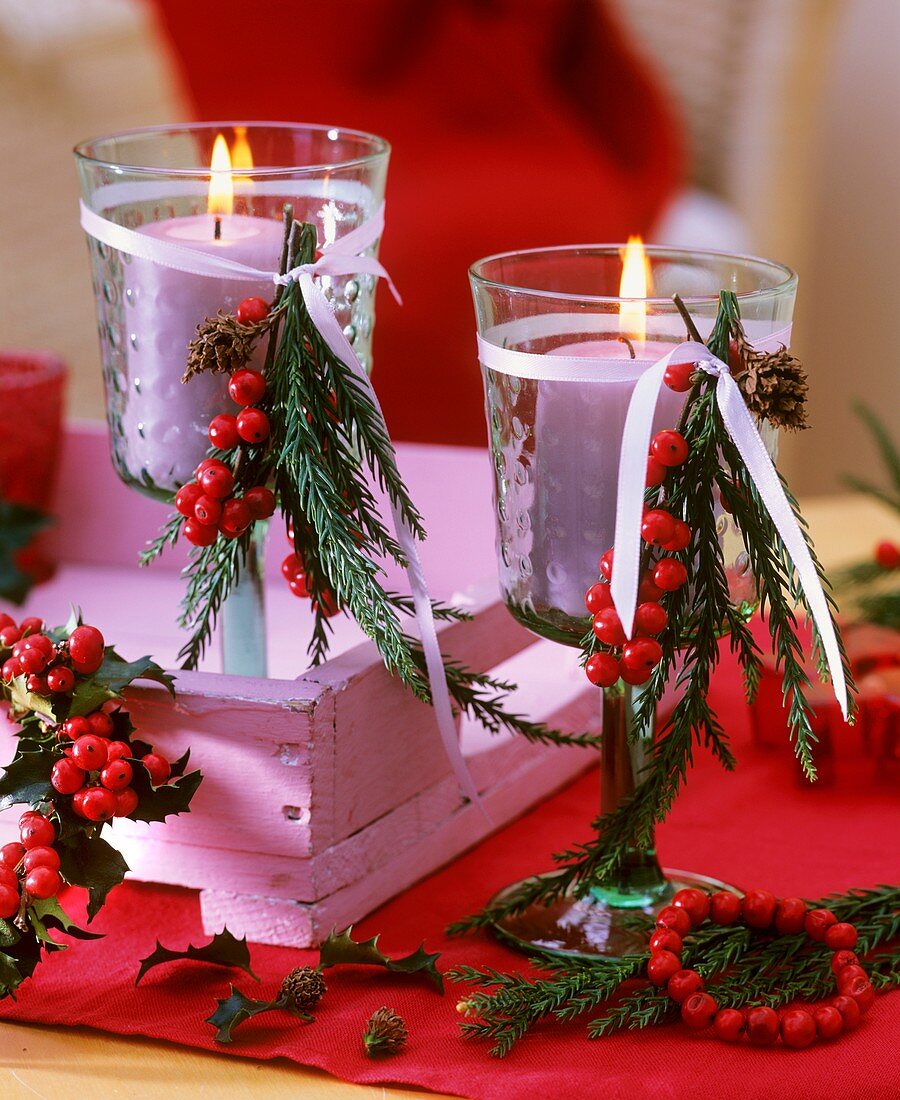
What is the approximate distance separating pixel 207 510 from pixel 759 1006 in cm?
32

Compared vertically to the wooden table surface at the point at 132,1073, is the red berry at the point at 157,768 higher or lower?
higher

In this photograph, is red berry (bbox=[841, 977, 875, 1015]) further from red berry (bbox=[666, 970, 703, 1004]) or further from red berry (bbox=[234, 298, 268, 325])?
red berry (bbox=[234, 298, 268, 325])

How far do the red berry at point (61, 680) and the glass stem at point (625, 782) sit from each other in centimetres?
24

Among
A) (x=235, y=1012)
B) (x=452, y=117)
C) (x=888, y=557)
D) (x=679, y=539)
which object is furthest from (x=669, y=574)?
(x=452, y=117)

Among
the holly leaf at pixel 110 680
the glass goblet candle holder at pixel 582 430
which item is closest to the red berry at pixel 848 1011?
the glass goblet candle holder at pixel 582 430

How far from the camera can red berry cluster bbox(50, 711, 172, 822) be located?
2.00 feet

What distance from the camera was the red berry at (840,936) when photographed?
65 centimetres

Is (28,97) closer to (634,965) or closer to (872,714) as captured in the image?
(872,714)

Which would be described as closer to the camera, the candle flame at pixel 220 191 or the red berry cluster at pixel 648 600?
the red berry cluster at pixel 648 600

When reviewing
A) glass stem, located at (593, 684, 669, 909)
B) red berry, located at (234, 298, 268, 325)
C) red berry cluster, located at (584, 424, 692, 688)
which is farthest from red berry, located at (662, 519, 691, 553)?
red berry, located at (234, 298, 268, 325)

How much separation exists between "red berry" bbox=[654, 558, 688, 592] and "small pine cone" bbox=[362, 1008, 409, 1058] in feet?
0.67

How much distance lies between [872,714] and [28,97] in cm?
176

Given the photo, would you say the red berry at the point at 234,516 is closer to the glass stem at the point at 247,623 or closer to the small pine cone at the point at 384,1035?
the glass stem at the point at 247,623

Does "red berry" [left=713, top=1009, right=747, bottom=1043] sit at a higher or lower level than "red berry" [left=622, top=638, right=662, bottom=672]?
lower
